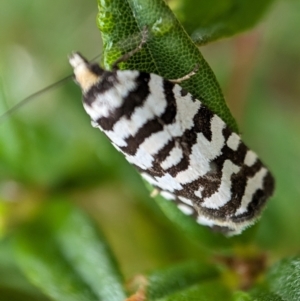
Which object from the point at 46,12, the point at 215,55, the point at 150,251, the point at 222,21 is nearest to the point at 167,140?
the point at 222,21

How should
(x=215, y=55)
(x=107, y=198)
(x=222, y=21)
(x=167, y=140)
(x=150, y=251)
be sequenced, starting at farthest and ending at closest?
(x=215, y=55), (x=107, y=198), (x=150, y=251), (x=222, y=21), (x=167, y=140)

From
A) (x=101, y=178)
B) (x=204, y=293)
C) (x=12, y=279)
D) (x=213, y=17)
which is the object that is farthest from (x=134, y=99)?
(x=12, y=279)

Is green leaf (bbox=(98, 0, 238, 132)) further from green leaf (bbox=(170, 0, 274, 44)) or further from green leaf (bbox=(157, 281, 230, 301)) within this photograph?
green leaf (bbox=(157, 281, 230, 301))

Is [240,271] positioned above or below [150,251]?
below

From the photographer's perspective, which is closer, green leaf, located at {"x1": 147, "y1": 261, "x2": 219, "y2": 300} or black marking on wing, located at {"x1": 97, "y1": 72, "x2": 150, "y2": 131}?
black marking on wing, located at {"x1": 97, "y1": 72, "x2": 150, "y2": 131}

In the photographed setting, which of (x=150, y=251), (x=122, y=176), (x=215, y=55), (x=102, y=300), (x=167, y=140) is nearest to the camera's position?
(x=167, y=140)

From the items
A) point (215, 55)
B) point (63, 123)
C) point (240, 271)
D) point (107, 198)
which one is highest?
point (215, 55)

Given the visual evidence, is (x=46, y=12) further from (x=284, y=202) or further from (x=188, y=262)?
(x=188, y=262)

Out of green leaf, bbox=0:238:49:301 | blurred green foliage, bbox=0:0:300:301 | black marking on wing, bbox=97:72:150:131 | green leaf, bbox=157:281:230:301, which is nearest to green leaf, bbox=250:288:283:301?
blurred green foliage, bbox=0:0:300:301
